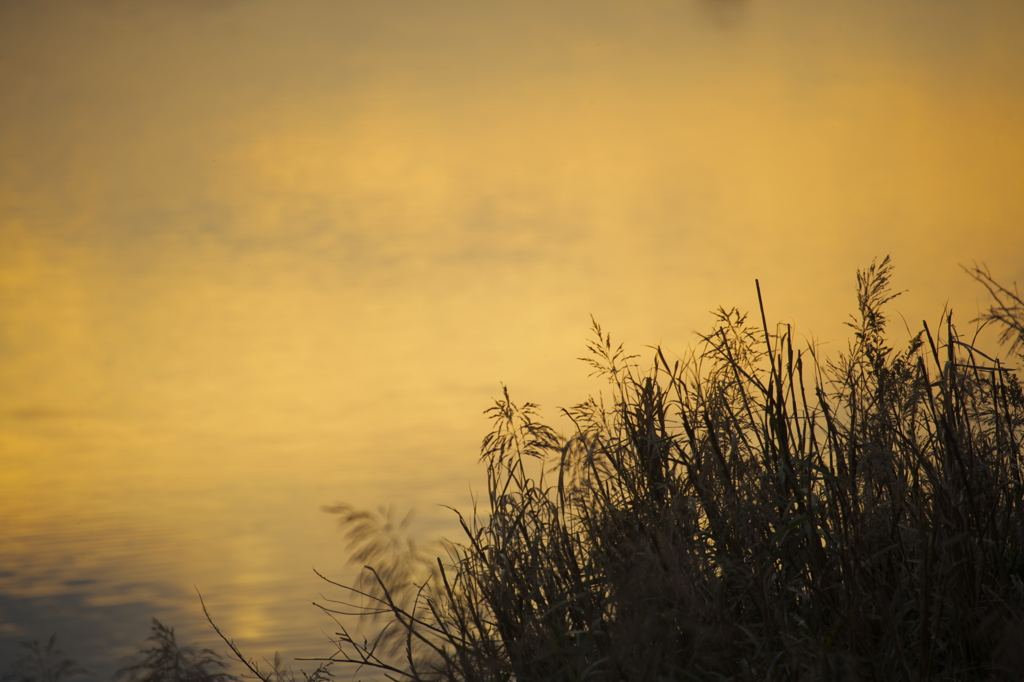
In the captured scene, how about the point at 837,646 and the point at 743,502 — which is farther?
the point at 743,502

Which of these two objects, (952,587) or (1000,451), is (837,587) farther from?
(1000,451)

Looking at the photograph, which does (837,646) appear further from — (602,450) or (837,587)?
(602,450)

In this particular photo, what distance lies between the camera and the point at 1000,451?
2650mm

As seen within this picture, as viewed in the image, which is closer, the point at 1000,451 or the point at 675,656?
the point at 675,656

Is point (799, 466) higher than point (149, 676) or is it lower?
higher

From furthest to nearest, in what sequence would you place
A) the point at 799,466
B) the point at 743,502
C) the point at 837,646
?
the point at 799,466 < the point at 743,502 < the point at 837,646

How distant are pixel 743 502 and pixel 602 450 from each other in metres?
0.51

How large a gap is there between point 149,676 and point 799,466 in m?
2.19

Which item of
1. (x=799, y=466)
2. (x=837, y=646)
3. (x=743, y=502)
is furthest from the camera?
(x=799, y=466)

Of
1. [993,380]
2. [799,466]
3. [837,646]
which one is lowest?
[837,646]

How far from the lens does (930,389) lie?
257cm

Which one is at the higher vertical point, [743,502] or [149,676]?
[743,502]

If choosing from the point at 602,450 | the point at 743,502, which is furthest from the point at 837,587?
the point at 602,450

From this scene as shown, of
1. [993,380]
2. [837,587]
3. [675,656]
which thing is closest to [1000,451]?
[993,380]
